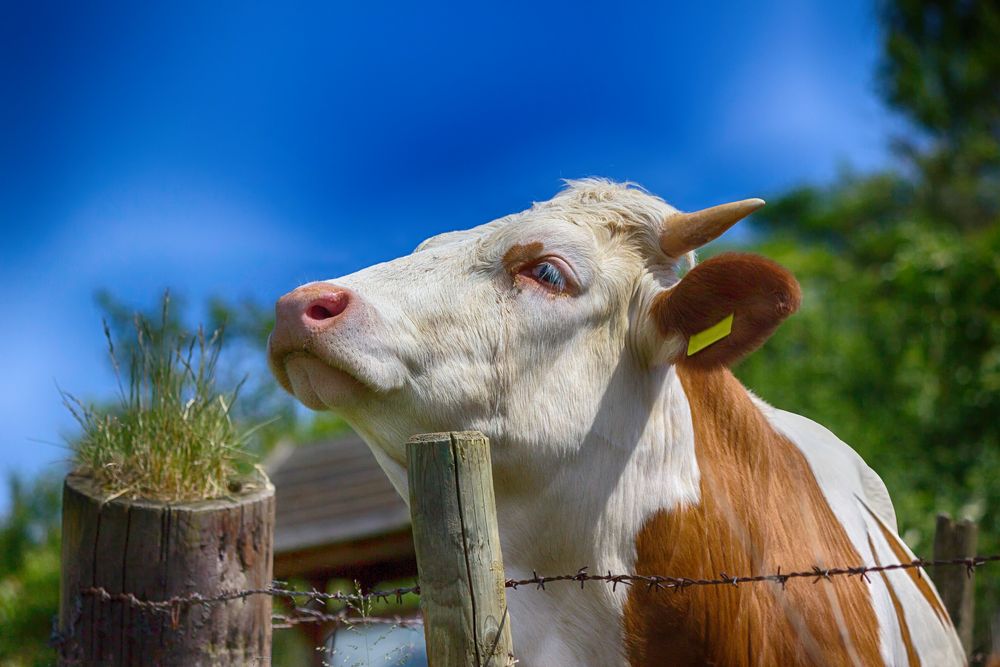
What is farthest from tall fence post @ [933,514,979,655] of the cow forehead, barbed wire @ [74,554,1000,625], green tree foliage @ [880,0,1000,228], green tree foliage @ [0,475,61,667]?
green tree foliage @ [880,0,1000,228]

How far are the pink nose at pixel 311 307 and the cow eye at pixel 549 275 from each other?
556 mm

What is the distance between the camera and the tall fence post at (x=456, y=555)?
1.92 meters

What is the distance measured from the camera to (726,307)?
8.56 feet

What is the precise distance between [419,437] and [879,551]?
2.00 m

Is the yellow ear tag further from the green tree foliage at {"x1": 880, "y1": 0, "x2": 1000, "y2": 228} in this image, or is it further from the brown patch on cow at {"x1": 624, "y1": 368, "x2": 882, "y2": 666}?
the green tree foliage at {"x1": 880, "y1": 0, "x2": 1000, "y2": 228}

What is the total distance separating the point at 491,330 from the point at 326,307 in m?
0.46

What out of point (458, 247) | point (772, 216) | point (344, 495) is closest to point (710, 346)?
point (458, 247)

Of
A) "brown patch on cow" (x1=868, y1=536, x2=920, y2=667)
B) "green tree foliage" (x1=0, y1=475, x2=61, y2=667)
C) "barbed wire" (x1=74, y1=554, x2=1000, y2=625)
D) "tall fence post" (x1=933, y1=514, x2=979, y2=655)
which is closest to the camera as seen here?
"barbed wire" (x1=74, y1=554, x2=1000, y2=625)

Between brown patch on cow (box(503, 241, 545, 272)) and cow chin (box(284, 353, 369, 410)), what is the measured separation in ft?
1.83

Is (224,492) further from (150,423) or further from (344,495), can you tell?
(344,495)

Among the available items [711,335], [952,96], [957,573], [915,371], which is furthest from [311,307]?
[952,96]

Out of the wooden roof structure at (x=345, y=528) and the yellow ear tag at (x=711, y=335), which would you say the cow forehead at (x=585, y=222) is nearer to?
the yellow ear tag at (x=711, y=335)

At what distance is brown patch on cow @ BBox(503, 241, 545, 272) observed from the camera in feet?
8.90

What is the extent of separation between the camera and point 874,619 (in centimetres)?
288
